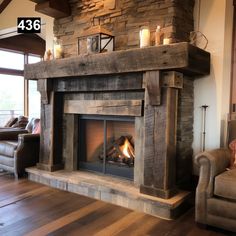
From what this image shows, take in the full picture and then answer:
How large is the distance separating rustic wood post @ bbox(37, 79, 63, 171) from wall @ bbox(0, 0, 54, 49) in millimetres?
943

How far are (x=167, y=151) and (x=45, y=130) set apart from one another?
1885 millimetres

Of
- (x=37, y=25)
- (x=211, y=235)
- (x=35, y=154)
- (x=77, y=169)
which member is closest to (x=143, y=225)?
(x=211, y=235)

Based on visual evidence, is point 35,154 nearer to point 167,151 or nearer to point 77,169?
point 77,169

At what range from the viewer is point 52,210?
2.80 m

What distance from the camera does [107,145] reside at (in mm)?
3590

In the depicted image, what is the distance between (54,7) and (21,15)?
1.74m

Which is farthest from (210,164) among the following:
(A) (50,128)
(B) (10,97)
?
(B) (10,97)

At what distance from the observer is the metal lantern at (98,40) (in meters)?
3.15

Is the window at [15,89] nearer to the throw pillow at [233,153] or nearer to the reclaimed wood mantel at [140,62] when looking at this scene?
A: the reclaimed wood mantel at [140,62]

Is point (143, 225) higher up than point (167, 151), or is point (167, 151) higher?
point (167, 151)

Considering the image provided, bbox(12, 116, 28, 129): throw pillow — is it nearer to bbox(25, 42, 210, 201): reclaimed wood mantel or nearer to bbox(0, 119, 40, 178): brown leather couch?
bbox(0, 119, 40, 178): brown leather couch

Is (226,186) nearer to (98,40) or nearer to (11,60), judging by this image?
(98,40)

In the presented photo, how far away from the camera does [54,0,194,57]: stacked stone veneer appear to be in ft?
9.48

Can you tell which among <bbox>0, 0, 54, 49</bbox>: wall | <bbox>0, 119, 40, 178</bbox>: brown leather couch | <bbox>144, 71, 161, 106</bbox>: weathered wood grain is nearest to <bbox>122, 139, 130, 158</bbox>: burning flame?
<bbox>144, 71, 161, 106</bbox>: weathered wood grain
